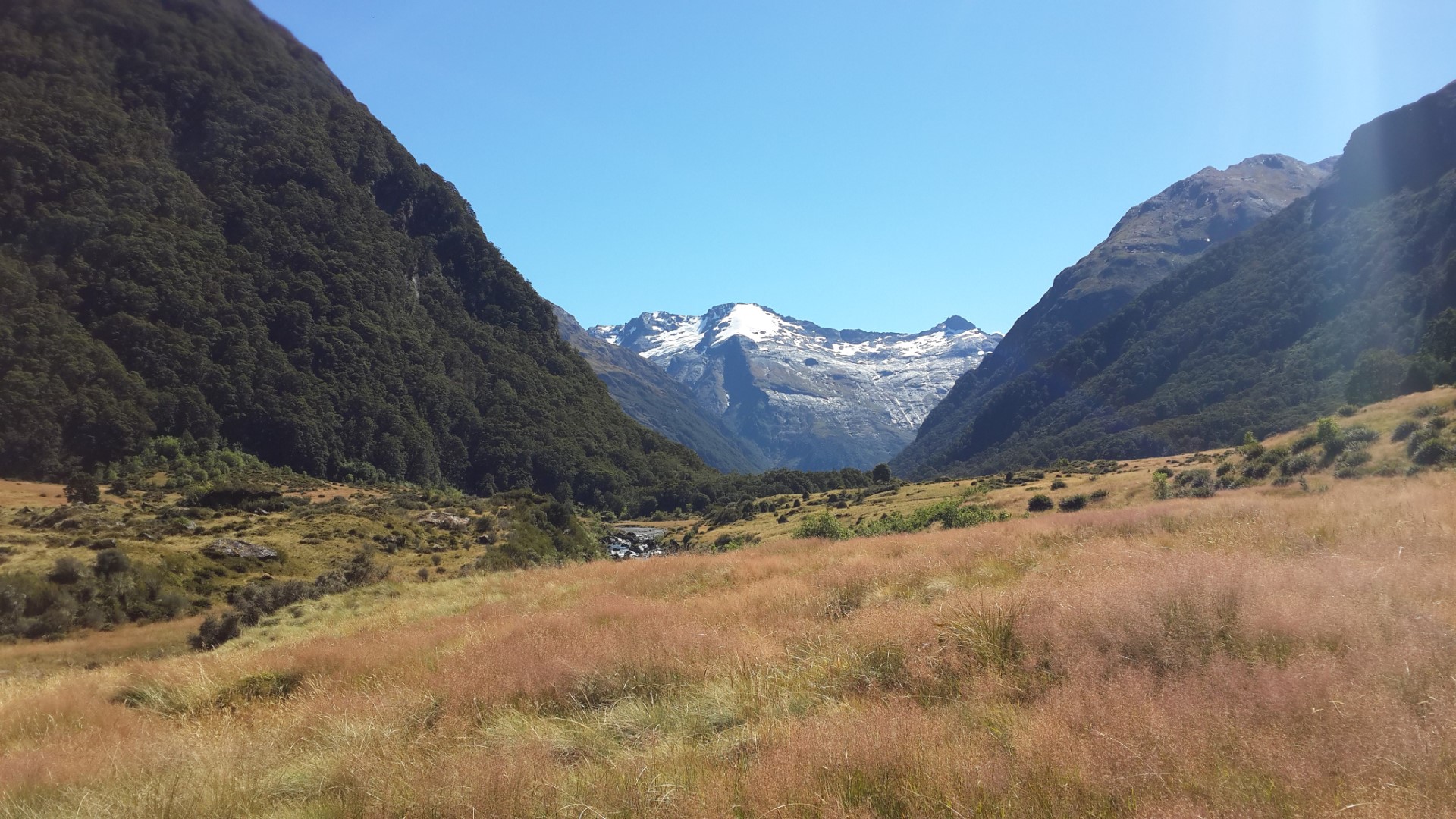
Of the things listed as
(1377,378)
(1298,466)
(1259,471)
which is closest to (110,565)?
(1298,466)

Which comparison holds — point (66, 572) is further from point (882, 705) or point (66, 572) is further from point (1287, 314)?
point (1287, 314)

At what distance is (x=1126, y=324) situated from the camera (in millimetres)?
198875

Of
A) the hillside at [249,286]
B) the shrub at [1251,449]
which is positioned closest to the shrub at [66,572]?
the shrub at [1251,449]

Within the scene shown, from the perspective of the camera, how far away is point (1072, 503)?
36094 millimetres

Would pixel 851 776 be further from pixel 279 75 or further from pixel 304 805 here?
pixel 279 75

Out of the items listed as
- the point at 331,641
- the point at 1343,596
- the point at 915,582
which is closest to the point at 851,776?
the point at 1343,596

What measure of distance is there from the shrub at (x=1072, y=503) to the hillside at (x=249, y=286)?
3737 inches

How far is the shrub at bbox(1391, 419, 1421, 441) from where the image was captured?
82.3 ft

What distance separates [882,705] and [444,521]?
166 ft

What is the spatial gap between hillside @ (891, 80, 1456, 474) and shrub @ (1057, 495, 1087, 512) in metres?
94.3

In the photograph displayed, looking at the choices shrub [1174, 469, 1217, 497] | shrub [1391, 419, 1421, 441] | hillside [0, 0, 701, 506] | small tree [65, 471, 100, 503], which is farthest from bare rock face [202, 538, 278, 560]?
hillside [0, 0, 701, 506]

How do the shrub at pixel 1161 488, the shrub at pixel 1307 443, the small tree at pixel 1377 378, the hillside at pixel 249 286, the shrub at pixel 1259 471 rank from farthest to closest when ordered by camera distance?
the hillside at pixel 249 286 < the small tree at pixel 1377 378 < the shrub at pixel 1161 488 < the shrub at pixel 1307 443 < the shrub at pixel 1259 471

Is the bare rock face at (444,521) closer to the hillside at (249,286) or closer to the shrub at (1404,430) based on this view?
the hillside at (249,286)

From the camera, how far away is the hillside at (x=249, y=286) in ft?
277
